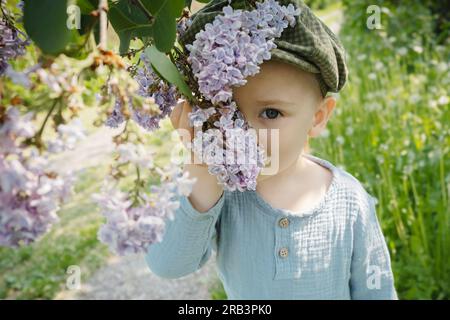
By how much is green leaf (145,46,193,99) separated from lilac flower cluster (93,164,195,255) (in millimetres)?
150

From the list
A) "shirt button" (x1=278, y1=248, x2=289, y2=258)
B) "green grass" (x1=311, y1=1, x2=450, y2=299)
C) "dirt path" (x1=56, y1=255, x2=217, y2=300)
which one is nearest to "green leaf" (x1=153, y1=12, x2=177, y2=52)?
"shirt button" (x1=278, y1=248, x2=289, y2=258)

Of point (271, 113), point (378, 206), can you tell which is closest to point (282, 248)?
point (271, 113)

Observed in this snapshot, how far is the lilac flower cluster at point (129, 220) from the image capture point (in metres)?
0.54

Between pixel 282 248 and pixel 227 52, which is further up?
pixel 227 52

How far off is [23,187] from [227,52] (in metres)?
0.34

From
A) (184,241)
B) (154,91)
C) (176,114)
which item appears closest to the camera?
(154,91)

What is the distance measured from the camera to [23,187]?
48cm

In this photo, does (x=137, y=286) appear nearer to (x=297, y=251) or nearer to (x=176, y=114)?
(x=297, y=251)

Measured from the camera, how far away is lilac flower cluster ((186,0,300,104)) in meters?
0.71

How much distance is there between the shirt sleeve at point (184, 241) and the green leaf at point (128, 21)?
50 cm

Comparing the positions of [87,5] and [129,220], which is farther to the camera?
[87,5]

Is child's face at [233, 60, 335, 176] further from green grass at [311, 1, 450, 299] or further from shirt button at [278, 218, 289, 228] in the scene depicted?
green grass at [311, 1, 450, 299]

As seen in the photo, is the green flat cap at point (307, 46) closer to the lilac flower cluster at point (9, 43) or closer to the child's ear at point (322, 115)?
the child's ear at point (322, 115)

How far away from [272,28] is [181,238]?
2.04 feet
